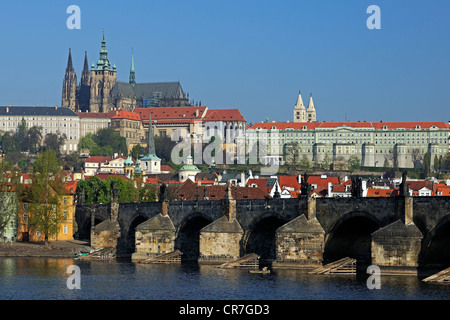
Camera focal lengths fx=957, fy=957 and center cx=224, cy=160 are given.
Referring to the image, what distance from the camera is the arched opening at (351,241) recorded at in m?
65.6

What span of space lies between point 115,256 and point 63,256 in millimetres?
4533

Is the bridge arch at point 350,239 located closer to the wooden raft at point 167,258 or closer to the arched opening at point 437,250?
the arched opening at point 437,250

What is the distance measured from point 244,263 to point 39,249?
22.9 metres

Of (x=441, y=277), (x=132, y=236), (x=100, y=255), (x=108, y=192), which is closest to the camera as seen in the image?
(x=441, y=277)

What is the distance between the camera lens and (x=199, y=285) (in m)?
59.7

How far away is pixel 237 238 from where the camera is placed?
71.5 metres

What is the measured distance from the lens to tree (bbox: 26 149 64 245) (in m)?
Answer: 86.8

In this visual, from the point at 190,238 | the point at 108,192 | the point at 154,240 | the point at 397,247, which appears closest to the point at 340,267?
the point at 397,247

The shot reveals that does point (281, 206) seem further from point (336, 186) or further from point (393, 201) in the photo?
point (336, 186)

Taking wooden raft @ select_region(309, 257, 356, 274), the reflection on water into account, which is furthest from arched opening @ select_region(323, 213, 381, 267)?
the reflection on water

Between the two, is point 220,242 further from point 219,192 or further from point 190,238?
→ point 219,192
